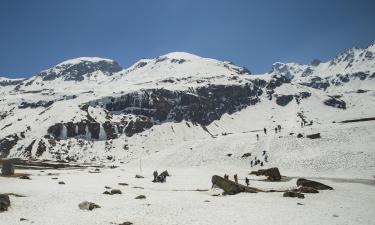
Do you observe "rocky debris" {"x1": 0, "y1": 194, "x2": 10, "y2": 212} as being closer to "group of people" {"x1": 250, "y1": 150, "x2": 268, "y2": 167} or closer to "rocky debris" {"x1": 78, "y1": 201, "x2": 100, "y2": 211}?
"rocky debris" {"x1": 78, "y1": 201, "x2": 100, "y2": 211}

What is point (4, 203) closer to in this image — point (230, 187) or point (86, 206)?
point (86, 206)

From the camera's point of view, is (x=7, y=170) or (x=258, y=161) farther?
(x=258, y=161)

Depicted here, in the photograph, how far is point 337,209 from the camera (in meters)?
36.2

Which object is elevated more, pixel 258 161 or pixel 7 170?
pixel 258 161

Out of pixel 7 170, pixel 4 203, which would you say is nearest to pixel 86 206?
pixel 4 203

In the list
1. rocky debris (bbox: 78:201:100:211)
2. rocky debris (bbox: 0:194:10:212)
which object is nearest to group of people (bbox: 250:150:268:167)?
rocky debris (bbox: 78:201:100:211)

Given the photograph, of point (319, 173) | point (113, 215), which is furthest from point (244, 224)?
point (319, 173)

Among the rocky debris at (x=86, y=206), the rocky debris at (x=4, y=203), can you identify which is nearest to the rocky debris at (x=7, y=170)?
the rocky debris at (x=4, y=203)

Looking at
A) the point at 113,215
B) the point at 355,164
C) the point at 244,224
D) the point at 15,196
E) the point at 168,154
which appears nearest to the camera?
the point at 244,224

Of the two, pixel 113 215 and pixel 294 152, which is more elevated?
pixel 294 152

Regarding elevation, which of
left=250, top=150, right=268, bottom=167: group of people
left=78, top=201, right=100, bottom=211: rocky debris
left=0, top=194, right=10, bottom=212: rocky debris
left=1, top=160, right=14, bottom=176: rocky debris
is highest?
left=250, top=150, right=268, bottom=167: group of people

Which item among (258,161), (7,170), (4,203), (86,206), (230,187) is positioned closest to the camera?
(4,203)

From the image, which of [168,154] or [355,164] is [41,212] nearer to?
[355,164]

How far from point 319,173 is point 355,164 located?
699 cm
